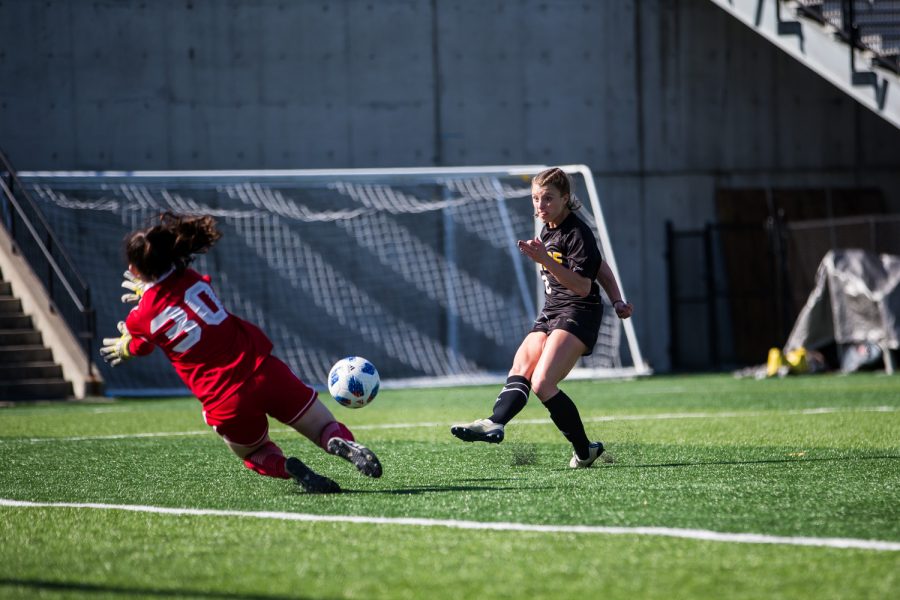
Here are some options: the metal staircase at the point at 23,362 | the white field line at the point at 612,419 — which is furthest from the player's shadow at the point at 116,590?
the metal staircase at the point at 23,362

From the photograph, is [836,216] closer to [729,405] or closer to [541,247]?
[729,405]

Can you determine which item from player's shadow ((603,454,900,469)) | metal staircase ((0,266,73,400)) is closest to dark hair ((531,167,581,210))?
player's shadow ((603,454,900,469))

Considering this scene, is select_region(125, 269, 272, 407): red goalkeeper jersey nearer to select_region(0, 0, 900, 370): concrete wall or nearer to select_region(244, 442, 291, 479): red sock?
select_region(244, 442, 291, 479): red sock

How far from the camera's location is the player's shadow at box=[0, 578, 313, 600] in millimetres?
3527

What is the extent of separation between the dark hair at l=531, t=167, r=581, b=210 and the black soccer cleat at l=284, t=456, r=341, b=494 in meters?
1.95

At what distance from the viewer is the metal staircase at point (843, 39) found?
16.5 metres

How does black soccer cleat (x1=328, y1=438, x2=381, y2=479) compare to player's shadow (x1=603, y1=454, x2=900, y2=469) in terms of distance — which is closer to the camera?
black soccer cleat (x1=328, y1=438, x2=381, y2=479)

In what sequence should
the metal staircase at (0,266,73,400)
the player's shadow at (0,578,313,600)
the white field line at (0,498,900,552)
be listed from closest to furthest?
the player's shadow at (0,578,313,600)
the white field line at (0,498,900,552)
the metal staircase at (0,266,73,400)

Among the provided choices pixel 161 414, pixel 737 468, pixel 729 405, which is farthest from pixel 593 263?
pixel 161 414

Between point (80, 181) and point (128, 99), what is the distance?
2641 millimetres

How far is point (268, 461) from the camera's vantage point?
5.73 metres

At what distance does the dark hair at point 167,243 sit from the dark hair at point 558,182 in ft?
5.99

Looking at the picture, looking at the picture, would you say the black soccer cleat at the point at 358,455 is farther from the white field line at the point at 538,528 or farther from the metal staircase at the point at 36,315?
the metal staircase at the point at 36,315

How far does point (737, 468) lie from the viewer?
6328mm
